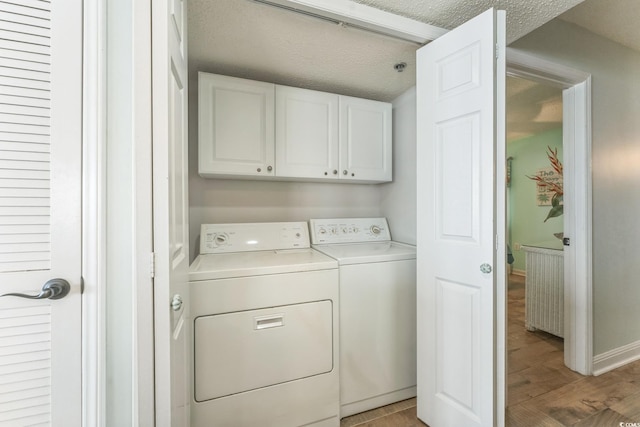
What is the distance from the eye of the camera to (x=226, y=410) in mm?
1238

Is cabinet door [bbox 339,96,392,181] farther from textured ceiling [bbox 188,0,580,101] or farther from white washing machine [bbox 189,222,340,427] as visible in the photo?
white washing machine [bbox 189,222,340,427]

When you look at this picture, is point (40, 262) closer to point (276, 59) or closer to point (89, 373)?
point (89, 373)

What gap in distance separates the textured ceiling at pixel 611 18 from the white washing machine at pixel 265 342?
2.34 metres

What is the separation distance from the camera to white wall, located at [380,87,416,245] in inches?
77.8

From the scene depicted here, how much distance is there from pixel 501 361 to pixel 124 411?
4.73 ft

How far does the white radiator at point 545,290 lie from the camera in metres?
2.29

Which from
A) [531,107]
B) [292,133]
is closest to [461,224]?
[292,133]

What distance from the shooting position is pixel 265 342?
51.5 inches

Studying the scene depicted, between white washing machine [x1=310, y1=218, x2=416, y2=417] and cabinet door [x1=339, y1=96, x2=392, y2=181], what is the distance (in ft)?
2.26

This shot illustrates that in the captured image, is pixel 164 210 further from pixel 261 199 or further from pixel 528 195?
pixel 528 195

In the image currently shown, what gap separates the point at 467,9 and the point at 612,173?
178 centimetres

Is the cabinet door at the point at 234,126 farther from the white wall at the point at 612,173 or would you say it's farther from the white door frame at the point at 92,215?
the white wall at the point at 612,173

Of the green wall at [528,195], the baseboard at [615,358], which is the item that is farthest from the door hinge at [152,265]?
the green wall at [528,195]

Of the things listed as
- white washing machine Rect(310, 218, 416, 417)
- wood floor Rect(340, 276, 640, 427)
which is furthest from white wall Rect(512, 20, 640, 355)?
white washing machine Rect(310, 218, 416, 417)
